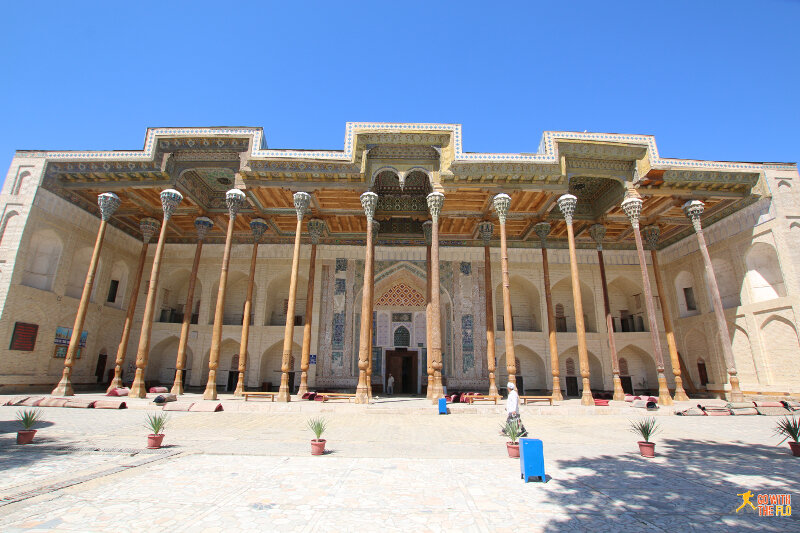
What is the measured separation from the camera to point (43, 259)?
15.7 meters

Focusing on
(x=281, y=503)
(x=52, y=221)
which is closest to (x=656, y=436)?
(x=281, y=503)

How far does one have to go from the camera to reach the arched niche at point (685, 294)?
19562 millimetres

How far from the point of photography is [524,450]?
471 centimetres

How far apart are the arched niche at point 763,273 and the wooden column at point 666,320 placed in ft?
9.70

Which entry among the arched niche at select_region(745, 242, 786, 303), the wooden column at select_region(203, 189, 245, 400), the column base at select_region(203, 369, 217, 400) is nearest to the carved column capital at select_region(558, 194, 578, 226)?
the arched niche at select_region(745, 242, 786, 303)

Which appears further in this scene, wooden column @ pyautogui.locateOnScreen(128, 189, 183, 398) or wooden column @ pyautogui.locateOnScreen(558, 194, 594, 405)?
wooden column @ pyautogui.locateOnScreen(128, 189, 183, 398)

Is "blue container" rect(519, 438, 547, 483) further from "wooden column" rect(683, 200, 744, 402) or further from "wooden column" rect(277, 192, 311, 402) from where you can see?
"wooden column" rect(683, 200, 744, 402)

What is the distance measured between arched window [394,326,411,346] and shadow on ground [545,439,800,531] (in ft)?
44.0

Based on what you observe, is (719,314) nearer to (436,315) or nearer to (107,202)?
(436,315)

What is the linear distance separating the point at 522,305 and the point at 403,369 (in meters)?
7.48

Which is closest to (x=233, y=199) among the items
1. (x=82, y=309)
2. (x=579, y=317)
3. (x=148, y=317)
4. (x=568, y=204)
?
(x=148, y=317)

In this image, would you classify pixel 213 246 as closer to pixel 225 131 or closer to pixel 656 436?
pixel 225 131

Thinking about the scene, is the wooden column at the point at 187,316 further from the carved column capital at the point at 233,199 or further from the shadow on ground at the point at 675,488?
the shadow on ground at the point at 675,488

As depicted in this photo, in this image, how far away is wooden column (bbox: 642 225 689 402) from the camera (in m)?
14.1
